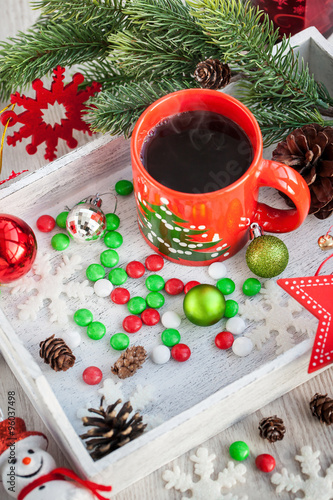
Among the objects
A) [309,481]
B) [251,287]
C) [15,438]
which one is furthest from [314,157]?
[15,438]

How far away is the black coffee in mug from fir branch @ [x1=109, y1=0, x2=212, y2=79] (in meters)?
0.12

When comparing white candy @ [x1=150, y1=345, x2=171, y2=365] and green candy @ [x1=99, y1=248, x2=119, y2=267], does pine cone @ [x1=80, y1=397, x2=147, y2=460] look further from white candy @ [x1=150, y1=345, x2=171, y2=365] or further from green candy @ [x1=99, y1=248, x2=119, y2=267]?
green candy @ [x1=99, y1=248, x2=119, y2=267]

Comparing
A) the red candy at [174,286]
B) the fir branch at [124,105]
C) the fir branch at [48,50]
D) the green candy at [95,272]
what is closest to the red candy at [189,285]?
the red candy at [174,286]

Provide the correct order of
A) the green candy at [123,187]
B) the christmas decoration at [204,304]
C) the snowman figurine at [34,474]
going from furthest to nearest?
the green candy at [123,187] < the christmas decoration at [204,304] < the snowman figurine at [34,474]

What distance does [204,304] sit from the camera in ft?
2.23

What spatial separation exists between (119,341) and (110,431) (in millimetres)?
124

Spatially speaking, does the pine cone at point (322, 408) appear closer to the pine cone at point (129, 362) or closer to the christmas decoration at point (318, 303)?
the christmas decoration at point (318, 303)

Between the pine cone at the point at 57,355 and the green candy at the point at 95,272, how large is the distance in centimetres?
10

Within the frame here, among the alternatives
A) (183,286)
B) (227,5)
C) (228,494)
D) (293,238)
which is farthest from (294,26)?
(228,494)

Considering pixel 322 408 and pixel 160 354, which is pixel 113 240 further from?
pixel 322 408

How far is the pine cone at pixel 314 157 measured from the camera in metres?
0.70

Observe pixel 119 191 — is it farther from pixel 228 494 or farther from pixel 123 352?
pixel 228 494

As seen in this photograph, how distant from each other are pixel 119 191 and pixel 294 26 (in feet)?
1.21

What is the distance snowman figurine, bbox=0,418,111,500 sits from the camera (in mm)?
577
